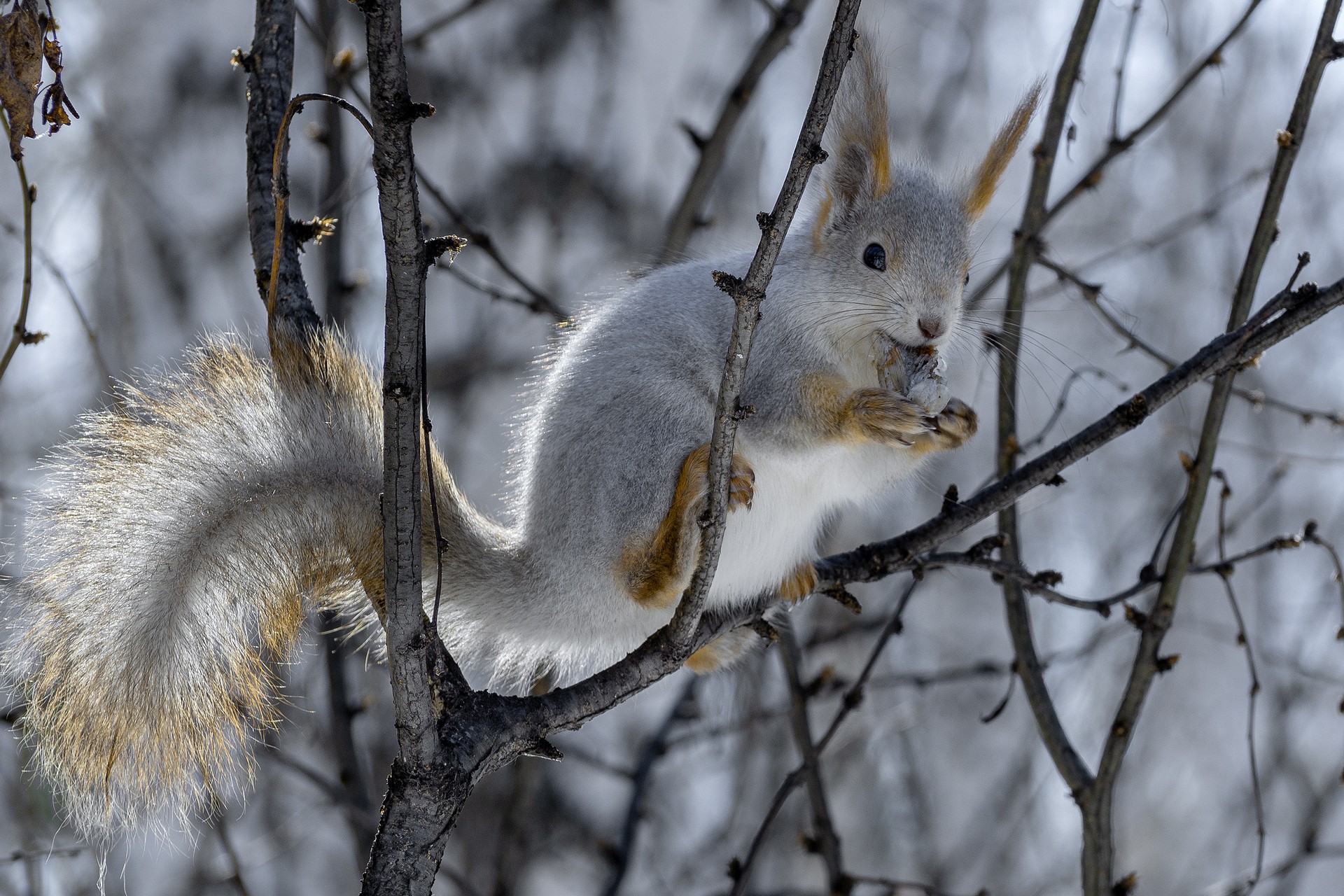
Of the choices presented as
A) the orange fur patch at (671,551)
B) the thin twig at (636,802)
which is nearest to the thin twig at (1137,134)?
the orange fur patch at (671,551)

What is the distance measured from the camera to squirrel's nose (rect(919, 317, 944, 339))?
7.13ft

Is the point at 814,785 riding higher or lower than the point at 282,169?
lower

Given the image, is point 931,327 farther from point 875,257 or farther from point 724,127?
point 724,127

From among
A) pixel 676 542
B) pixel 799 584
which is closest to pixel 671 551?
pixel 676 542

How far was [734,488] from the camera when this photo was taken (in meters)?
2.08

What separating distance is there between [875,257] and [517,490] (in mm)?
867

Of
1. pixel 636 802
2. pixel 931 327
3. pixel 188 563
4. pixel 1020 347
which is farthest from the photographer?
pixel 636 802

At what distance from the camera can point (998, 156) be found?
251 cm

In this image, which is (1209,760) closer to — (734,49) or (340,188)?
(734,49)

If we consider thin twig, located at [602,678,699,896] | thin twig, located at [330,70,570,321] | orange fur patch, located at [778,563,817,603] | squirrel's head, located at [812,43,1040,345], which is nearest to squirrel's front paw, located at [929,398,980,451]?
squirrel's head, located at [812,43,1040,345]

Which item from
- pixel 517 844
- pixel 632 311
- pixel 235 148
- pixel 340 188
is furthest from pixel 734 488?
pixel 235 148

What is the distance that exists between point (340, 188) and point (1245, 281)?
1972 millimetres

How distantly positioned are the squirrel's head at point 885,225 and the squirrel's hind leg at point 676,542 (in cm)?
42

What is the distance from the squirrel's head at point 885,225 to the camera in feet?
7.37
